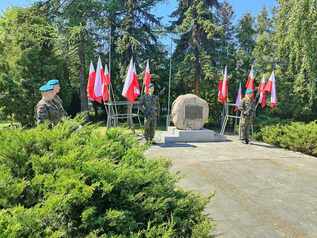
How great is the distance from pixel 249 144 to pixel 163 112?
9.04 m

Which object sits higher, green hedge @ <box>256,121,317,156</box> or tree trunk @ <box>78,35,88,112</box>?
tree trunk @ <box>78,35,88,112</box>

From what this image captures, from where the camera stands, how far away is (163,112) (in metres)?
20.2

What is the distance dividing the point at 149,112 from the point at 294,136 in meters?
4.00

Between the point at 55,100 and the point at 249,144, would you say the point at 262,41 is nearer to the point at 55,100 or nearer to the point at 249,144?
the point at 249,144

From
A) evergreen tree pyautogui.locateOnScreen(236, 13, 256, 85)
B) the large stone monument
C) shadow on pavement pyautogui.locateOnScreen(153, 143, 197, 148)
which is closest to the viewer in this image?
shadow on pavement pyautogui.locateOnScreen(153, 143, 197, 148)

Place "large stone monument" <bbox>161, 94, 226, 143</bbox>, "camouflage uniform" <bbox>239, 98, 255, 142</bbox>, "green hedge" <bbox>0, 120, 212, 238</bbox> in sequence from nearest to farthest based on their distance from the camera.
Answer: "green hedge" <bbox>0, 120, 212, 238</bbox>, "camouflage uniform" <bbox>239, 98, 255, 142</bbox>, "large stone monument" <bbox>161, 94, 226, 143</bbox>

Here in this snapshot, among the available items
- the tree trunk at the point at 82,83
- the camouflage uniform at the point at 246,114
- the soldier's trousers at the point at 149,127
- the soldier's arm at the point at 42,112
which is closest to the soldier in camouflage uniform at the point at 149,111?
the soldier's trousers at the point at 149,127

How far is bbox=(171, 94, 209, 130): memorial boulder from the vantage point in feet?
40.1

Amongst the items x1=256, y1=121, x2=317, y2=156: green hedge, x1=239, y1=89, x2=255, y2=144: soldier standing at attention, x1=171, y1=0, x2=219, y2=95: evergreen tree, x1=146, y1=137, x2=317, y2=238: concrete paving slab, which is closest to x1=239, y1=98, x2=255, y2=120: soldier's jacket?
x1=239, y1=89, x2=255, y2=144: soldier standing at attention

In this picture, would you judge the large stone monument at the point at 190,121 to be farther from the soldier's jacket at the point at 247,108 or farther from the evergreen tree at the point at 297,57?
the evergreen tree at the point at 297,57

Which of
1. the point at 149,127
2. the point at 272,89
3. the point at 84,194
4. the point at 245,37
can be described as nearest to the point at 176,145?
the point at 149,127

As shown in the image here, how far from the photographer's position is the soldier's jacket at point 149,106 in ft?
35.3

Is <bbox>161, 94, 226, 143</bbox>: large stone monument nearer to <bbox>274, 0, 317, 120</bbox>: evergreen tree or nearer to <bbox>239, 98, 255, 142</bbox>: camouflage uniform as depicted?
<bbox>239, 98, 255, 142</bbox>: camouflage uniform

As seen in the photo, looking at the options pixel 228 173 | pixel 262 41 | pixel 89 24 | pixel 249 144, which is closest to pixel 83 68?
pixel 89 24
